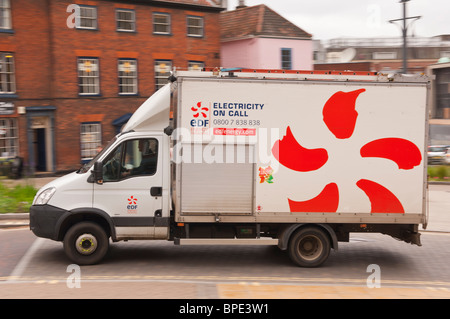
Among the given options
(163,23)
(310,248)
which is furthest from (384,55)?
(310,248)

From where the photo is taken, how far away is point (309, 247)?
31.8ft

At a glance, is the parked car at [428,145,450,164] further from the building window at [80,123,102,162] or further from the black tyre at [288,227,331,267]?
the black tyre at [288,227,331,267]

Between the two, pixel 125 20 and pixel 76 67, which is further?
pixel 125 20

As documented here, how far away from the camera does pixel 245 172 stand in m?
9.19

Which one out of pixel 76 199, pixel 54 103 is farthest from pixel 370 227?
pixel 54 103

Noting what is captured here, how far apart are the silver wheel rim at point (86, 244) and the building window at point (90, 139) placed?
1830 cm

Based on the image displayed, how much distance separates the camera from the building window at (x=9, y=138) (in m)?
25.4

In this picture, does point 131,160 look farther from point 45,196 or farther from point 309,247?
point 309,247

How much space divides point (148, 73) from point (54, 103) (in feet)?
17.2

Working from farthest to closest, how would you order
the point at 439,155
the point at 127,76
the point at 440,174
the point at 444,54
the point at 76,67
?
the point at 444,54, the point at 439,155, the point at 127,76, the point at 76,67, the point at 440,174

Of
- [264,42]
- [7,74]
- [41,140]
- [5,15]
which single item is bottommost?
[41,140]

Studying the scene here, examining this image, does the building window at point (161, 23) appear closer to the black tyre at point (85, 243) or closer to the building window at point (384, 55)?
the black tyre at point (85, 243)

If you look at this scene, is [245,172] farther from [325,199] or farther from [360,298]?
[360,298]

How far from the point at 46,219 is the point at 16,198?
7.08 m
